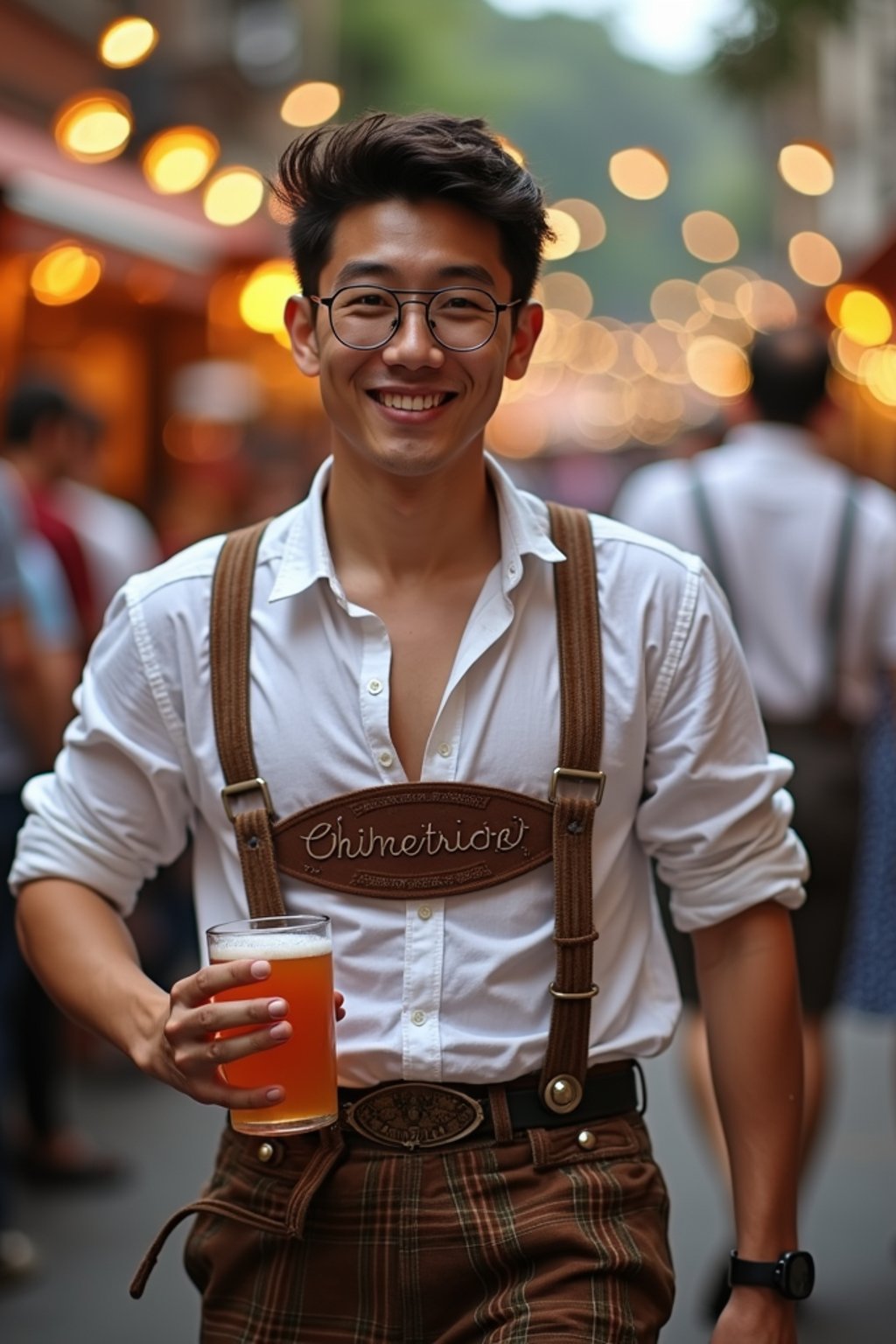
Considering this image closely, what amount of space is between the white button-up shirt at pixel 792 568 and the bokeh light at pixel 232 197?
7.26m

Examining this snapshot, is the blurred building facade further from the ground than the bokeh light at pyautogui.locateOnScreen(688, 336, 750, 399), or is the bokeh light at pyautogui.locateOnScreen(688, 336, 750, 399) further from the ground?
the blurred building facade


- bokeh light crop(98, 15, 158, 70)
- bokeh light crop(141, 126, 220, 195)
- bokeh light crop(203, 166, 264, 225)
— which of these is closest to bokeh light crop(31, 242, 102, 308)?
bokeh light crop(203, 166, 264, 225)

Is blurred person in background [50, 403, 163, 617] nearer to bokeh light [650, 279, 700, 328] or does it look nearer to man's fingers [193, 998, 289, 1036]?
man's fingers [193, 998, 289, 1036]

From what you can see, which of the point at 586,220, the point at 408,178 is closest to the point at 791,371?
the point at 408,178

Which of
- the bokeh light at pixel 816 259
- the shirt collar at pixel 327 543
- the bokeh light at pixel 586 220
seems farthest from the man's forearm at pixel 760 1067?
the bokeh light at pixel 586 220

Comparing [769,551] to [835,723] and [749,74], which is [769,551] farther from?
[749,74]

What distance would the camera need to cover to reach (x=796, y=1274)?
2.58 m

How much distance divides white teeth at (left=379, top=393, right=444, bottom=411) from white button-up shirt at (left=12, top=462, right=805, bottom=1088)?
0.75 ft

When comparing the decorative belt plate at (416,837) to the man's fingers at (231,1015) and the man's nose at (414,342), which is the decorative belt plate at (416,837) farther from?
the man's nose at (414,342)

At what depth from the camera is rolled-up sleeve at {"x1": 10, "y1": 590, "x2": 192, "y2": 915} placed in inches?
105

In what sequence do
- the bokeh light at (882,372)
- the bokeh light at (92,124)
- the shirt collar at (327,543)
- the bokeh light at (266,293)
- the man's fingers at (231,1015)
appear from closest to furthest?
the man's fingers at (231,1015)
the shirt collar at (327,543)
the bokeh light at (92,124)
the bokeh light at (882,372)
the bokeh light at (266,293)

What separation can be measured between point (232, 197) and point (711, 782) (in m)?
9.64

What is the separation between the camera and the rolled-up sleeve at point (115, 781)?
267cm

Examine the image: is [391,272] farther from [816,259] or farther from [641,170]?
[816,259]
